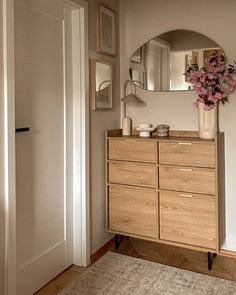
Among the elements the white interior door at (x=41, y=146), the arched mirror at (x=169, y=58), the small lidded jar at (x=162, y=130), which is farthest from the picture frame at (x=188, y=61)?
the white interior door at (x=41, y=146)

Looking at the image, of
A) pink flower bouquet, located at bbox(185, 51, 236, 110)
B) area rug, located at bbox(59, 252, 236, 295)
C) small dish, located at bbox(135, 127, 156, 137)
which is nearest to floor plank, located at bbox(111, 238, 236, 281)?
area rug, located at bbox(59, 252, 236, 295)

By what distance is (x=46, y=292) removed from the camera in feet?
7.45

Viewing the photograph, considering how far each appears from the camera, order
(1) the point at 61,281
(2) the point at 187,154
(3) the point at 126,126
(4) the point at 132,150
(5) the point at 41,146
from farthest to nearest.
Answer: (3) the point at 126,126 < (4) the point at 132,150 < (2) the point at 187,154 < (1) the point at 61,281 < (5) the point at 41,146

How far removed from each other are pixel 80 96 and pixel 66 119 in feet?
0.70

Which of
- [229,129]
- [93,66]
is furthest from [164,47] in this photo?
[229,129]

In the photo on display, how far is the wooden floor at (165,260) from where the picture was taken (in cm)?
242

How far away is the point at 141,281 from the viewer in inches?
94.0

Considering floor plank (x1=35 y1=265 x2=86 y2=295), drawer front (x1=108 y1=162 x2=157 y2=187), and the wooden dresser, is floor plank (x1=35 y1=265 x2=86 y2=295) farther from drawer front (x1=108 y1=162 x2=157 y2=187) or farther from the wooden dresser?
drawer front (x1=108 y1=162 x2=157 y2=187)

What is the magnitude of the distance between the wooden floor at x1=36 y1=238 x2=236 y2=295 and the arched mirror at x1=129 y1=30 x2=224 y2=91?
1.45 m

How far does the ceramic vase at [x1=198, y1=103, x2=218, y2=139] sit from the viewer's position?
2.57 meters

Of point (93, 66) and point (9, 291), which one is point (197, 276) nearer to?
point (9, 291)

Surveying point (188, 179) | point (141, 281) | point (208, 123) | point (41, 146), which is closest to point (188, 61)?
point (208, 123)

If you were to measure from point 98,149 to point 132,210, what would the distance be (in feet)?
1.97

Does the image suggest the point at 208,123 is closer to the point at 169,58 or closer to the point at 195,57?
the point at 195,57
